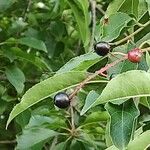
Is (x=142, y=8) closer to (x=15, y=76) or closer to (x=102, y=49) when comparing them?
(x=102, y=49)

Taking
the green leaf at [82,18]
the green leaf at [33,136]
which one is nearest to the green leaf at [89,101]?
the green leaf at [82,18]

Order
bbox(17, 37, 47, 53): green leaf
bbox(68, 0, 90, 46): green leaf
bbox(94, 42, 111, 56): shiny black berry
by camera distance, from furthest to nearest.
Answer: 1. bbox(17, 37, 47, 53): green leaf
2. bbox(68, 0, 90, 46): green leaf
3. bbox(94, 42, 111, 56): shiny black berry

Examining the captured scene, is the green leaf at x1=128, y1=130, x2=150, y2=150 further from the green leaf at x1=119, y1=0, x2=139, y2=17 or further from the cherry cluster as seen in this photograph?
the green leaf at x1=119, y1=0, x2=139, y2=17

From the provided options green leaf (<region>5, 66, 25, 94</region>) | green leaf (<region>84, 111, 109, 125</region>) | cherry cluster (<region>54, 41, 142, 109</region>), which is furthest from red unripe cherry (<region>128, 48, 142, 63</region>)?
green leaf (<region>5, 66, 25, 94</region>)

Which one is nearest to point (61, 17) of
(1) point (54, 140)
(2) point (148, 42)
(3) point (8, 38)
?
(3) point (8, 38)

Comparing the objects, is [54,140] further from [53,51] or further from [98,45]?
[98,45]
